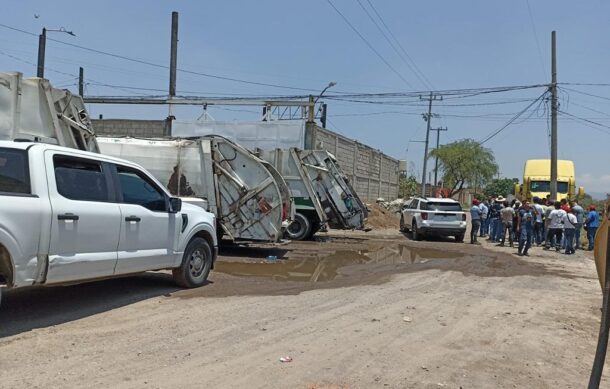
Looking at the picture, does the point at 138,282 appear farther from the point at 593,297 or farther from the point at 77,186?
the point at 593,297

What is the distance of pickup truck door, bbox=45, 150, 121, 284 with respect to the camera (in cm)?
580

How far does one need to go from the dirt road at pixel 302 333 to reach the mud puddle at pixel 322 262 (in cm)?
28

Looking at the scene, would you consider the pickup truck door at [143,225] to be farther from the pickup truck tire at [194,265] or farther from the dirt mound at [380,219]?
the dirt mound at [380,219]

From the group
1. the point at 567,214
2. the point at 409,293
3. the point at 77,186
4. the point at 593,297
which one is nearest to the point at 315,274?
the point at 409,293

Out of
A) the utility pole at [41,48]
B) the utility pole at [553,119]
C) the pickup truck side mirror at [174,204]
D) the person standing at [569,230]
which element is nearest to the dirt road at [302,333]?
the pickup truck side mirror at [174,204]

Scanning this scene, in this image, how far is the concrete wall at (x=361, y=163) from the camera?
26688mm

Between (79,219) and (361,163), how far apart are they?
1087 inches

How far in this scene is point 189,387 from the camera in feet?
14.2

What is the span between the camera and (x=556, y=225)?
17.7m

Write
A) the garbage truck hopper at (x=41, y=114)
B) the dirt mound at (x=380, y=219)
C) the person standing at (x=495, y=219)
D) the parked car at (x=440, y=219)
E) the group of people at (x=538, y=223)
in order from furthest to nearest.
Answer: the dirt mound at (x=380, y=219) → the person standing at (x=495, y=219) → the parked car at (x=440, y=219) → the group of people at (x=538, y=223) → the garbage truck hopper at (x=41, y=114)

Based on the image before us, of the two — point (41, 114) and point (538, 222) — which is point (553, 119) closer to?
point (538, 222)

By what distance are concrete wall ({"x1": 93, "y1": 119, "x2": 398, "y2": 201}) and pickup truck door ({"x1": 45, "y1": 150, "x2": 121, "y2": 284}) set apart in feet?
59.5

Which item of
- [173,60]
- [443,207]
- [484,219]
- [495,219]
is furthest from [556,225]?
[173,60]

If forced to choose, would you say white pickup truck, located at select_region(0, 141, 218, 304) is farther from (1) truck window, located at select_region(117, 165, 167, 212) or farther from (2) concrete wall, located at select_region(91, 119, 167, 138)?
(2) concrete wall, located at select_region(91, 119, 167, 138)
